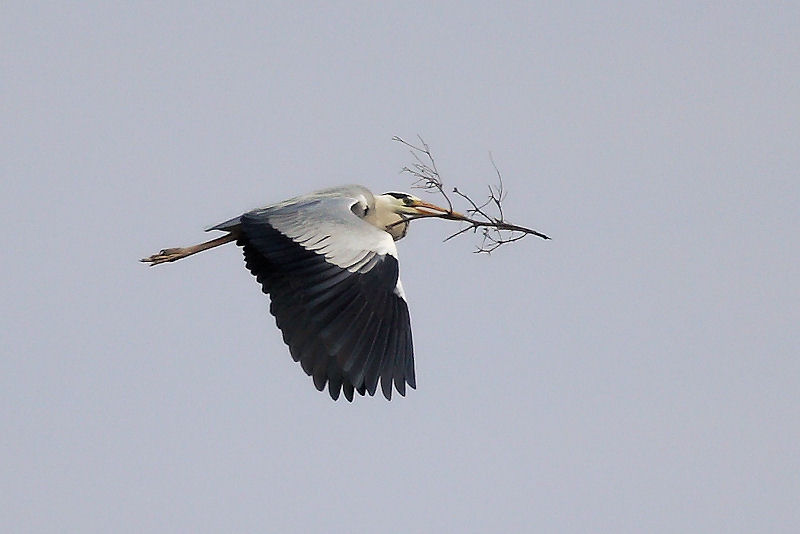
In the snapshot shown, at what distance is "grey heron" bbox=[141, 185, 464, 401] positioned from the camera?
32.9ft

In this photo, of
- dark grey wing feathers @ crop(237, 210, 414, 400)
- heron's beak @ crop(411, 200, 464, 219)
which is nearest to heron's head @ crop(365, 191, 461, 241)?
heron's beak @ crop(411, 200, 464, 219)

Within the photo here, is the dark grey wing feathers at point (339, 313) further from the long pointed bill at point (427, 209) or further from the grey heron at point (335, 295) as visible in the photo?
the long pointed bill at point (427, 209)

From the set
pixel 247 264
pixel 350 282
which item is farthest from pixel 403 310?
pixel 247 264

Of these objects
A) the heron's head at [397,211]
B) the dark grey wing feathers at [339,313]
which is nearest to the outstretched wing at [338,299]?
the dark grey wing feathers at [339,313]

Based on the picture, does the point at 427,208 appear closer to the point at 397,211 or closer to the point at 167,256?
the point at 397,211

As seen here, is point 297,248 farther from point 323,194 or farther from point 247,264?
point 323,194

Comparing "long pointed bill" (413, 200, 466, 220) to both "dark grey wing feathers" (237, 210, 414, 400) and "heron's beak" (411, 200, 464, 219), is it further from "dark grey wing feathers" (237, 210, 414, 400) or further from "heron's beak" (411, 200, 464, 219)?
"dark grey wing feathers" (237, 210, 414, 400)

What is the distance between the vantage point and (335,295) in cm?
1018

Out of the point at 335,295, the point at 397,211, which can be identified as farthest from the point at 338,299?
the point at 397,211

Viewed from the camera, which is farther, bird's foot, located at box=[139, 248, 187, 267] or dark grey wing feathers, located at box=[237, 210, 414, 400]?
bird's foot, located at box=[139, 248, 187, 267]

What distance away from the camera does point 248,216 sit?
1103 cm

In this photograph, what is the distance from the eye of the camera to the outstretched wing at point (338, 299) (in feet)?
32.9

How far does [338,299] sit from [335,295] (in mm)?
36

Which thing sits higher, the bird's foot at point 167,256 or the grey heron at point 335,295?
the bird's foot at point 167,256
